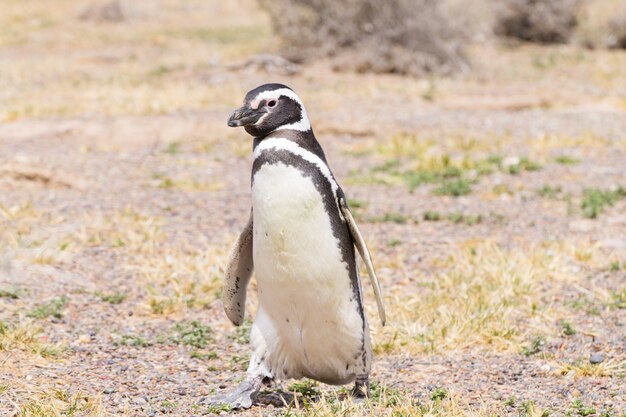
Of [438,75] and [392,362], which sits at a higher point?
[438,75]

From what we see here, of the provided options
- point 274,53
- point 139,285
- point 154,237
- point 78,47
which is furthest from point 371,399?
point 78,47

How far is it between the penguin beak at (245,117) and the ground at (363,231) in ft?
3.95

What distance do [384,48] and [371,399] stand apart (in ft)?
38.7

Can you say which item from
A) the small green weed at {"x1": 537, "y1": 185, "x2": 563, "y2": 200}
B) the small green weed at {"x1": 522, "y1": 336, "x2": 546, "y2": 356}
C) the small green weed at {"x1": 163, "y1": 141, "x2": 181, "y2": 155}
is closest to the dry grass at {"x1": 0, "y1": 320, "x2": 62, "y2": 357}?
the small green weed at {"x1": 522, "y1": 336, "x2": 546, "y2": 356}

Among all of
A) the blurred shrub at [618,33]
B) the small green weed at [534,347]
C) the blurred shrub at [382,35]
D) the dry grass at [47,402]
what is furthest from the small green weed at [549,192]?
the blurred shrub at [618,33]

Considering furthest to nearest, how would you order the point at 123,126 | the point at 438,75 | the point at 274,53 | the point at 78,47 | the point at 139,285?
the point at 78,47
the point at 274,53
the point at 438,75
the point at 123,126
the point at 139,285

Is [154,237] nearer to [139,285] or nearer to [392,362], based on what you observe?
[139,285]

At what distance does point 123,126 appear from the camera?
10.6m

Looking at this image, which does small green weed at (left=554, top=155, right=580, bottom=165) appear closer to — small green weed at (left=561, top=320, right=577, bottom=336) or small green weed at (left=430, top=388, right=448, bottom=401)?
small green weed at (left=561, top=320, right=577, bottom=336)

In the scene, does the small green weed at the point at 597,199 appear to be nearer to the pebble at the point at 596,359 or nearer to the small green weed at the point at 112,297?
the pebble at the point at 596,359

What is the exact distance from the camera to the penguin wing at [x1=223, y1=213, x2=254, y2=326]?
414cm

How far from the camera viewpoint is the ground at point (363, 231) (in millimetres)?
4340

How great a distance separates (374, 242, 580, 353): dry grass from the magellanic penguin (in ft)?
3.19

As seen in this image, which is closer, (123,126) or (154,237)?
(154,237)
